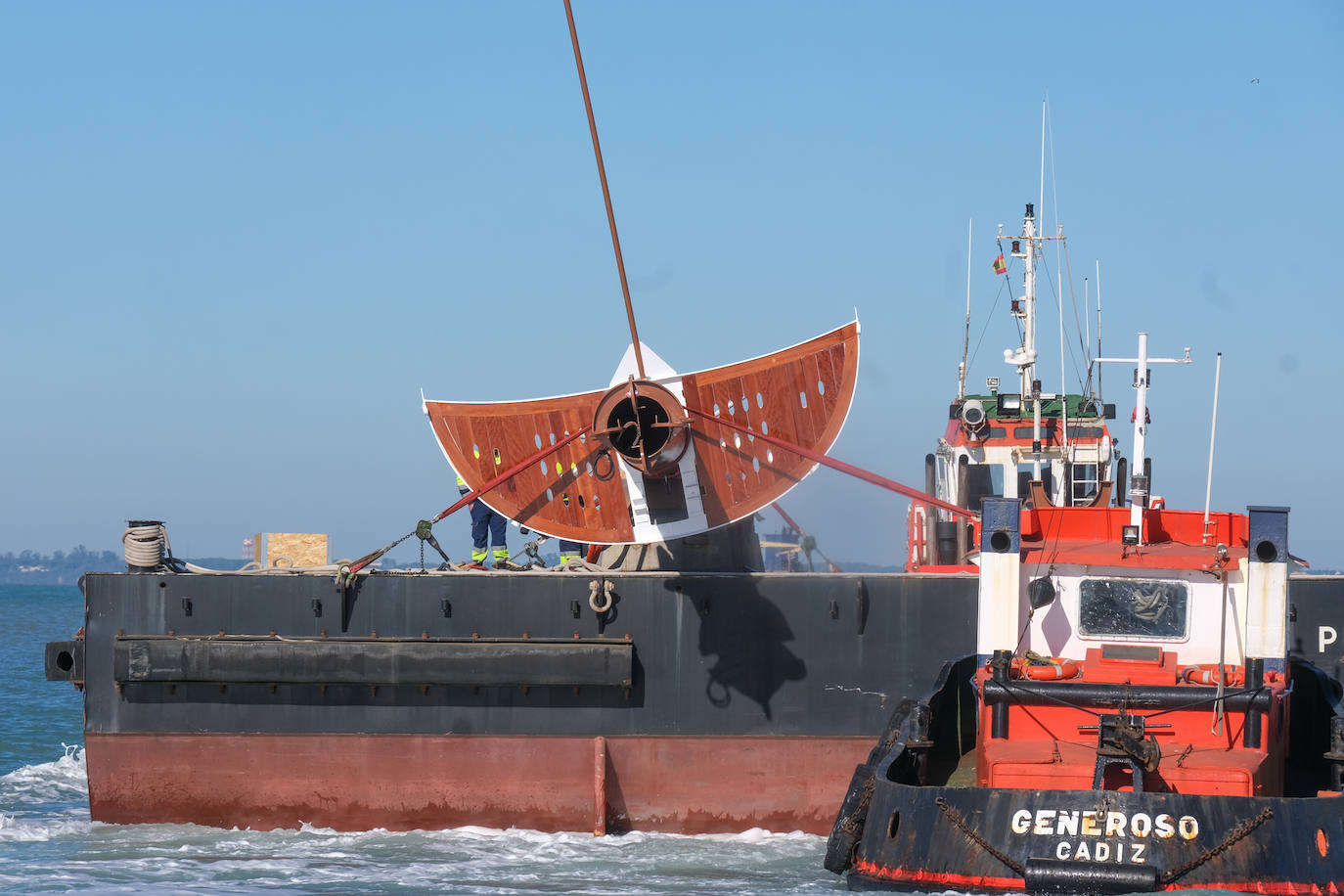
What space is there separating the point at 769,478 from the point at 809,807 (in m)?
3.87

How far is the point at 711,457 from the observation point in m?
16.6

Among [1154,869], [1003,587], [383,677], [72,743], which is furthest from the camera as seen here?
[72,743]

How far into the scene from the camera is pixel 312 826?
17.2 m

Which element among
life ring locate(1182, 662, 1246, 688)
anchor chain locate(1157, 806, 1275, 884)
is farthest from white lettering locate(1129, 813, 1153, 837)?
life ring locate(1182, 662, 1246, 688)

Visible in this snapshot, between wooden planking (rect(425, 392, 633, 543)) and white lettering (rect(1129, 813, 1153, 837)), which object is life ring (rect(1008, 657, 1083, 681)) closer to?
white lettering (rect(1129, 813, 1153, 837))

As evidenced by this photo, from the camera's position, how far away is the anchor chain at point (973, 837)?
37.2 ft

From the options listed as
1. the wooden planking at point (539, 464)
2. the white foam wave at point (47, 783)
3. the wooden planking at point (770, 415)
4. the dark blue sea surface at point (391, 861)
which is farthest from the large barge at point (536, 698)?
the white foam wave at point (47, 783)

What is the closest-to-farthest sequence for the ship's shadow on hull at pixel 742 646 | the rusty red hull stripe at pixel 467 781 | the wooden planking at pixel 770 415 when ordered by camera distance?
the wooden planking at pixel 770 415
the rusty red hull stripe at pixel 467 781
the ship's shadow on hull at pixel 742 646

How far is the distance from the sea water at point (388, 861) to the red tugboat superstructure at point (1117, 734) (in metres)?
2.02

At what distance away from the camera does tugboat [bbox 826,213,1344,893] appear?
1118 cm

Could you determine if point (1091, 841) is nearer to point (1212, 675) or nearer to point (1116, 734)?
point (1116, 734)

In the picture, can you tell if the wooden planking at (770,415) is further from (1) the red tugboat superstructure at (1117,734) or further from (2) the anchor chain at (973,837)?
(2) the anchor chain at (973,837)

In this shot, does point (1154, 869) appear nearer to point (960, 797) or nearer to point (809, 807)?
point (960, 797)

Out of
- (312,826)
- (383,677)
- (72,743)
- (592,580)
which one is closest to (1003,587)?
(592,580)
